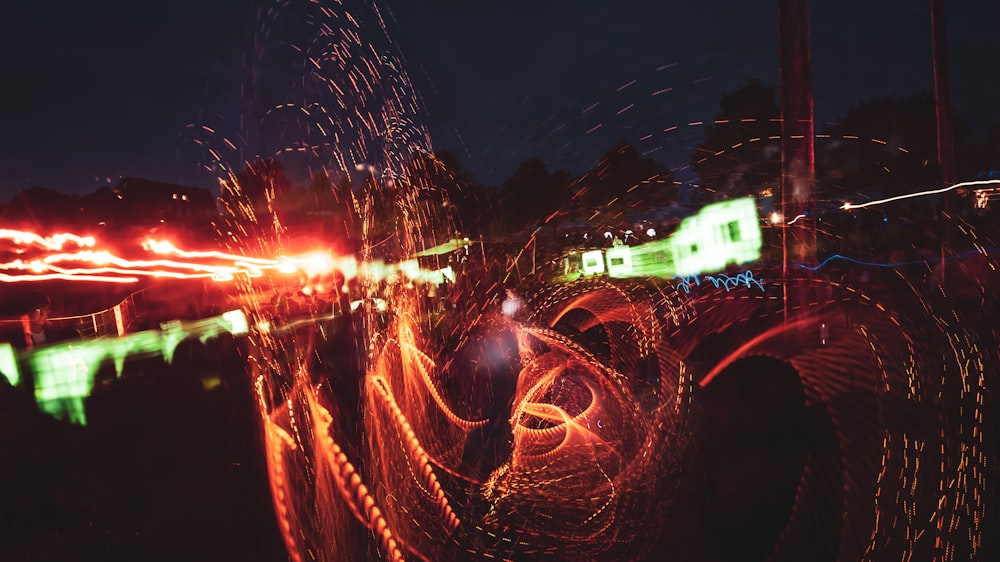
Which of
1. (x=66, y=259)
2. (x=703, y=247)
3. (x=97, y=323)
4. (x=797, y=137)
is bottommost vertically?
(x=703, y=247)

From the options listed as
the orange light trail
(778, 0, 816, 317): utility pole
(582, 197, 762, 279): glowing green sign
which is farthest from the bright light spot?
(582, 197, 762, 279): glowing green sign

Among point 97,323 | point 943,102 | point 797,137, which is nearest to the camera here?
point 797,137

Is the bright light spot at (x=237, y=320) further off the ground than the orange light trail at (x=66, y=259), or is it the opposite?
the orange light trail at (x=66, y=259)

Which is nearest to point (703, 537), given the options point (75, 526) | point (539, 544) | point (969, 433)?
point (539, 544)

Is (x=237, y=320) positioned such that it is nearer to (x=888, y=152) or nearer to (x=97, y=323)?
(x=97, y=323)

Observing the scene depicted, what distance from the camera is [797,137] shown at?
5.65 m

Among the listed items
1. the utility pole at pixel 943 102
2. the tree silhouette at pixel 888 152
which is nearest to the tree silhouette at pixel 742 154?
the tree silhouette at pixel 888 152

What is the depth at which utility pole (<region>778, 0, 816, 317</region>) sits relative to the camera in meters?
5.58

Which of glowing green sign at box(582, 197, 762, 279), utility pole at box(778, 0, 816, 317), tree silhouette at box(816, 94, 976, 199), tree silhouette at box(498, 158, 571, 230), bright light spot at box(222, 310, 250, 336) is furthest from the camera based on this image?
tree silhouette at box(498, 158, 571, 230)

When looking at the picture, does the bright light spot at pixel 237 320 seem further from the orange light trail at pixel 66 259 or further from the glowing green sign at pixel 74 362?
the orange light trail at pixel 66 259

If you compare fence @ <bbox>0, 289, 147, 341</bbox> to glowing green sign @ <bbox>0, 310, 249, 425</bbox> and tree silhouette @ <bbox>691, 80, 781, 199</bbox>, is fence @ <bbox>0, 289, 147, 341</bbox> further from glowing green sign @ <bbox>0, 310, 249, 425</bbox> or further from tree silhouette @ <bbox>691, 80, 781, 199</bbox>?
tree silhouette @ <bbox>691, 80, 781, 199</bbox>

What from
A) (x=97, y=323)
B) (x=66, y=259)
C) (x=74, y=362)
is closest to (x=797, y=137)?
(x=66, y=259)

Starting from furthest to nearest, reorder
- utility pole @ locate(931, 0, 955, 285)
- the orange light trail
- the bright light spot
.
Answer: utility pole @ locate(931, 0, 955, 285)
the bright light spot
the orange light trail

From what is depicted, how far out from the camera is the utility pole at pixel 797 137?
558 centimetres
